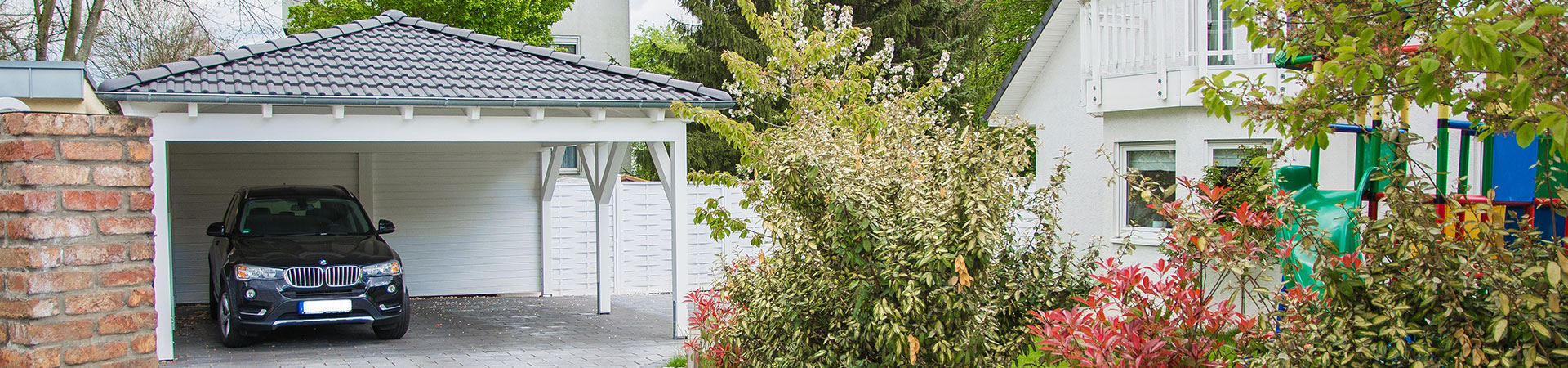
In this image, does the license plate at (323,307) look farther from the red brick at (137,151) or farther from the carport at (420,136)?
the red brick at (137,151)

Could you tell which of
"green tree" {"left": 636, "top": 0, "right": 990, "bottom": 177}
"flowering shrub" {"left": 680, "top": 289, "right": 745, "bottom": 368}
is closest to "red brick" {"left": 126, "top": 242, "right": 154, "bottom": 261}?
"flowering shrub" {"left": 680, "top": 289, "right": 745, "bottom": 368}

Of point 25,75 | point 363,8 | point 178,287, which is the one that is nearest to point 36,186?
point 25,75

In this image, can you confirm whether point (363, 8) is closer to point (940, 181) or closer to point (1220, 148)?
point (1220, 148)

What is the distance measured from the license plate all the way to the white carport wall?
1059 mm

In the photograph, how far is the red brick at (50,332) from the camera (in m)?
3.21

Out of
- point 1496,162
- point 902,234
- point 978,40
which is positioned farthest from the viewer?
point 978,40

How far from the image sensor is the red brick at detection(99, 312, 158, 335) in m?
3.33

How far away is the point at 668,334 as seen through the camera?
11008 millimetres

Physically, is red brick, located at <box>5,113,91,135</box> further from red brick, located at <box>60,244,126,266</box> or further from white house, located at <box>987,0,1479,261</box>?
white house, located at <box>987,0,1479,261</box>

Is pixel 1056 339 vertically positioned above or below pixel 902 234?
below

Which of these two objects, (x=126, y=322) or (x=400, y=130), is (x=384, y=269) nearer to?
(x=400, y=130)

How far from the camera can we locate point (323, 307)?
32.6ft

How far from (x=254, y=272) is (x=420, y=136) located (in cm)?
202

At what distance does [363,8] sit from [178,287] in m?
8.51
